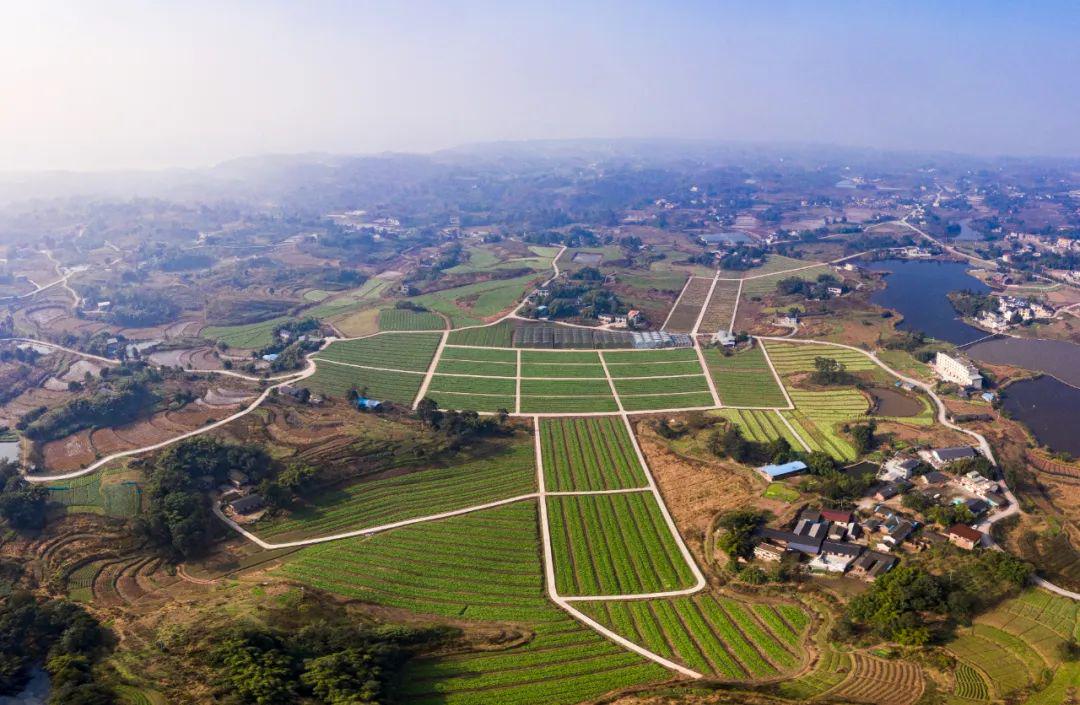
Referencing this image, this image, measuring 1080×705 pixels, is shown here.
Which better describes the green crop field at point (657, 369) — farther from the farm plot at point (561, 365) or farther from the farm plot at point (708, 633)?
the farm plot at point (708, 633)

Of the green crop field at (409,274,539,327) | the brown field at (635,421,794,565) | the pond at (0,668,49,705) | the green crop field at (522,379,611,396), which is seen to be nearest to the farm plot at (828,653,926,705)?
the brown field at (635,421,794,565)

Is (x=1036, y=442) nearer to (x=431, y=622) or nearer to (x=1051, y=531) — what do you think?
(x=1051, y=531)

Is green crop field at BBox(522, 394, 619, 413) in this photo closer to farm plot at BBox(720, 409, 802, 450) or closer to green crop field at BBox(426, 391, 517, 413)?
green crop field at BBox(426, 391, 517, 413)

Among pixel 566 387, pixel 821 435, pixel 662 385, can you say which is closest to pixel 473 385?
pixel 566 387

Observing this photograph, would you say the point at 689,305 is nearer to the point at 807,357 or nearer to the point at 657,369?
the point at 807,357

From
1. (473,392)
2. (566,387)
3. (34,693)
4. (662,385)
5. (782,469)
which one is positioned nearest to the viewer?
(34,693)

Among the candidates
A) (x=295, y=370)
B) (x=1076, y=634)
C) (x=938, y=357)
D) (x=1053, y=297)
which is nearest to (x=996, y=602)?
(x=1076, y=634)

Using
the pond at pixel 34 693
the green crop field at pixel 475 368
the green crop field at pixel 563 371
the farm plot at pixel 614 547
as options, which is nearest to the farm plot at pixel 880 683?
the farm plot at pixel 614 547
